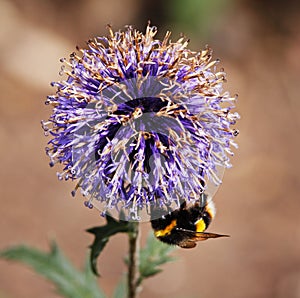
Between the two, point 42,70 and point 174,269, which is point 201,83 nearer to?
point 174,269

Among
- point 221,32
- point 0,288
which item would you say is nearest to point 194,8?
point 221,32

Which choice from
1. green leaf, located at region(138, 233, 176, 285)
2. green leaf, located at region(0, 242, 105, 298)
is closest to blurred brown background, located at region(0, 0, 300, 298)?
green leaf, located at region(0, 242, 105, 298)

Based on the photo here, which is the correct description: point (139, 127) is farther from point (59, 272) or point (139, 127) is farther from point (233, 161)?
point (233, 161)

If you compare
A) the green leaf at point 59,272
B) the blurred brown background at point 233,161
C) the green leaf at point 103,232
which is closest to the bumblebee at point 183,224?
the green leaf at point 103,232

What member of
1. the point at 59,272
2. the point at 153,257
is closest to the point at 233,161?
the point at 59,272

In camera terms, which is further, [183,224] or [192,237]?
[183,224]

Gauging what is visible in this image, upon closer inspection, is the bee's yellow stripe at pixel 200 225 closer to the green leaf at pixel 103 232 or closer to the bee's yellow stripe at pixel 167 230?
the bee's yellow stripe at pixel 167 230

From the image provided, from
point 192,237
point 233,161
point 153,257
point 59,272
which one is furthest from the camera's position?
point 233,161
